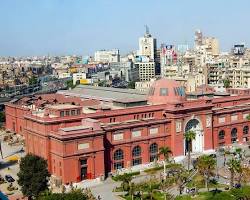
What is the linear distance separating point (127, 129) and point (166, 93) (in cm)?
1263

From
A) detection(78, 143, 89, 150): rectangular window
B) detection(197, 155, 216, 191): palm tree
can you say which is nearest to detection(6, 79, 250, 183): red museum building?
detection(78, 143, 89, 150): rectangular window

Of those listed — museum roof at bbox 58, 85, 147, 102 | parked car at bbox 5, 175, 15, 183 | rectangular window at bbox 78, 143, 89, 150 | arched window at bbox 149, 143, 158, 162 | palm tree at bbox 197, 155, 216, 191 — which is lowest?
parked car at bbox 5, 175, 15, 183

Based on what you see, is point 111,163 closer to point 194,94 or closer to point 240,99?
point 194,94

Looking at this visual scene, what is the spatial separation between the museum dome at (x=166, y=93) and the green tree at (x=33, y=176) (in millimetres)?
29297

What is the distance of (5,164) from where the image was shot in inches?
3369

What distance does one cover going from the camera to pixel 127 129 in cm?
7575

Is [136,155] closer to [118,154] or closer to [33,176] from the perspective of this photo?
[118,154]

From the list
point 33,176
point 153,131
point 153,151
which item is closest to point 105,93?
point 153,131

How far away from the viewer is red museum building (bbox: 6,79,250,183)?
6981 centimetres

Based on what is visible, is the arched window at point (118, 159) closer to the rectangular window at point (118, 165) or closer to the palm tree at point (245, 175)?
the rectangular window at point (118, 165)

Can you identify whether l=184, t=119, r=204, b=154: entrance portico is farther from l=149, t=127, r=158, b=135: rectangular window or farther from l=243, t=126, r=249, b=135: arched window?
l=243, t=126, r=249, b=135: arched window

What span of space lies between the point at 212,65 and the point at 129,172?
10606 cm

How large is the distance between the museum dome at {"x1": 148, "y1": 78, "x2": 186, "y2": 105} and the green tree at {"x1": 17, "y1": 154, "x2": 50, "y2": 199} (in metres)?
29.3

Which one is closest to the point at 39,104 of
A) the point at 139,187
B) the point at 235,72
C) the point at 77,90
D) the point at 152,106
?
the point at 77,90
